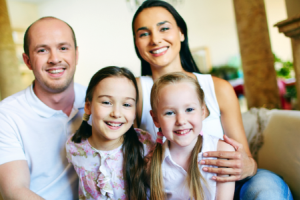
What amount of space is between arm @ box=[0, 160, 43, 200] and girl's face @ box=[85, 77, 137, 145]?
556mm

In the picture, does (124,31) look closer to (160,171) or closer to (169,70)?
(169,70)

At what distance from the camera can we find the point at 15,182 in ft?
4.63

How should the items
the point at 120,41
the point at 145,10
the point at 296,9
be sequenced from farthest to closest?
1. the point at 120,41
2. the point at 296,9
3. the point at 145,10

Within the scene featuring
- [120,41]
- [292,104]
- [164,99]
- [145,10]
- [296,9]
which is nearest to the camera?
[164,99]

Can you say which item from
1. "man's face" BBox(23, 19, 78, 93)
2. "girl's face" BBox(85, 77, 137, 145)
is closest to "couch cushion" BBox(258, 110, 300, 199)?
"girl's face" BBox(85, 77, 137, 145)

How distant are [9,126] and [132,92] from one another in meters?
0.86

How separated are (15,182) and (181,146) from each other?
3.29ft

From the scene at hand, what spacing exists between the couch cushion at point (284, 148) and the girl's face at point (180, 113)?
2.53 feet

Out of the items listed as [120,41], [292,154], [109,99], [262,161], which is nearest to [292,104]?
[262,161]

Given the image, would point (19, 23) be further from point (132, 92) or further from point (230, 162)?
point (230, 162)

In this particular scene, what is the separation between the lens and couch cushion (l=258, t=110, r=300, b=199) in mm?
1530

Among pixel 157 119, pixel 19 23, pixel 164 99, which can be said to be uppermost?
pixel 19 23

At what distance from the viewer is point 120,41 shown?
7754 mm

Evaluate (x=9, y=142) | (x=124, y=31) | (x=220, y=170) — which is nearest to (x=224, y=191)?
(x=220, y=170)
